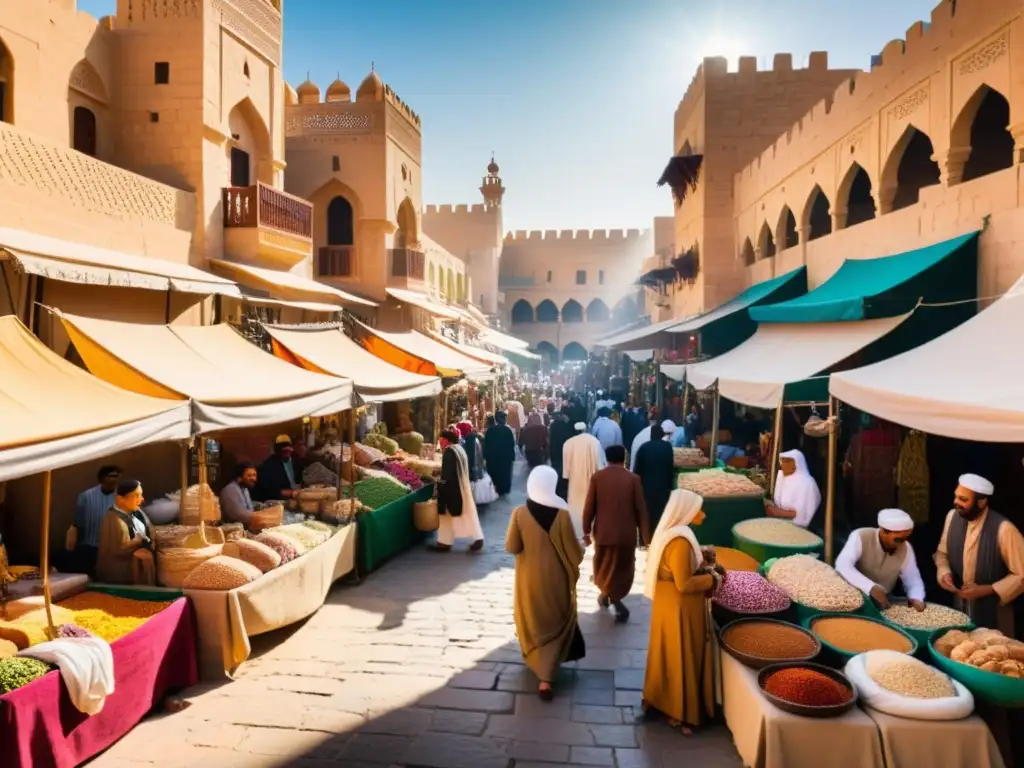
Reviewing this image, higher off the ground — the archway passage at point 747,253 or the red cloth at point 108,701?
the archway passage at point 747,253

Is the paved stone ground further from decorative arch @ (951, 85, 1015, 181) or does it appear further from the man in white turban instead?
decorative arch @ (951, 85, 1015, 181)

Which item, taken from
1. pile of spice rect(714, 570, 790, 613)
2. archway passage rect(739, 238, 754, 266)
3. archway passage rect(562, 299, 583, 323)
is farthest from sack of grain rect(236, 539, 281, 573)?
archway passage rect(562, 299, 583, 323)

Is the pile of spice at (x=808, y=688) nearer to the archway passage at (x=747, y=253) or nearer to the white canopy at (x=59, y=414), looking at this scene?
the white canopy at (x=59, y=414)

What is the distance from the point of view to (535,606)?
4.40 meters

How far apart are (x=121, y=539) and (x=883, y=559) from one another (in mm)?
4811

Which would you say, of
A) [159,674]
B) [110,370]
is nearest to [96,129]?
[110,370]

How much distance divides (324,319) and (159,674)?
8.79 m

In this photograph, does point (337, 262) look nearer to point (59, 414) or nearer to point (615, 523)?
point (615, 523)

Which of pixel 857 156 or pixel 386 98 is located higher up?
pixel 386 98

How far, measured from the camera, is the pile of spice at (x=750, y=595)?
159 inches

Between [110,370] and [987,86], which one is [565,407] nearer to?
[987,86]

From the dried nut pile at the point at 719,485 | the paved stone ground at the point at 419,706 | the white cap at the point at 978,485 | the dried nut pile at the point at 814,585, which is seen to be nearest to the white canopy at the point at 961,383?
the white cap at the point at 978,485

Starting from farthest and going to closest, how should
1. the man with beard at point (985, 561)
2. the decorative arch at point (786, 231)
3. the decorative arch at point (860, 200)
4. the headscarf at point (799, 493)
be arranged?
the decorative arch at point (786, 231) < the decorative arch at point (860, 200) < the headscarf at point (799, 493) < the man with beard at point (985, 561)

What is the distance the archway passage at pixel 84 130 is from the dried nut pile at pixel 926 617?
939 centimetres
